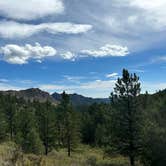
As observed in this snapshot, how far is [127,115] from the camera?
31797mm

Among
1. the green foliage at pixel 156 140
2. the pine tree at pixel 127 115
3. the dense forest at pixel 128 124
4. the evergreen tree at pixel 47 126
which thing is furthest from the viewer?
the evergreen tree at pixel 47 126

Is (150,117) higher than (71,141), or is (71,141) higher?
(150,117)

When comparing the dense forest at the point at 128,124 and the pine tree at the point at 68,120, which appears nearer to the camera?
the dense forest at the point at 128,124

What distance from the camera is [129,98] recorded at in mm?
31781

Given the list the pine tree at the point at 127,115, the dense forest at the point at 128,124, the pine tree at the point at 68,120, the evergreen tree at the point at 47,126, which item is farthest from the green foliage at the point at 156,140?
the evergreen tree at the point at 47,126

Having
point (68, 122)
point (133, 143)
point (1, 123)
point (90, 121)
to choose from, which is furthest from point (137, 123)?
point (90, 121)

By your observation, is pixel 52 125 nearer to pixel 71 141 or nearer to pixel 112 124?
pixel 71 141

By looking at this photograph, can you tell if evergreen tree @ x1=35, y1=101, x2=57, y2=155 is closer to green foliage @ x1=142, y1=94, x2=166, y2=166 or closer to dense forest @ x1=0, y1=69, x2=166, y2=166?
dense forest @ x1=0, y1=69, x2=166, y2=166

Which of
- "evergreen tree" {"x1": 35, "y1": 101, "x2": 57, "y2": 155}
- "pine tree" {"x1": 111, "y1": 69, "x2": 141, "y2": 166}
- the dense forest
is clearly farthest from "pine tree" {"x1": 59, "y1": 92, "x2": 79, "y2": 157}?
"pine tree" {"x1": 111, "y1": 69, "x2": 141, "y2": 166}

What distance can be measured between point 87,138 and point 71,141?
18.3 m

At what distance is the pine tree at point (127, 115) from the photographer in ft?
103

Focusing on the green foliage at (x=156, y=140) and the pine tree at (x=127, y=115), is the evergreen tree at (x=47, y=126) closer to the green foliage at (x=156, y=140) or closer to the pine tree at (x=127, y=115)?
the pine tree at (x=127, y=115)

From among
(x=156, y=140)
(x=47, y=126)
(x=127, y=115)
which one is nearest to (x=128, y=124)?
(x=127, y=115)

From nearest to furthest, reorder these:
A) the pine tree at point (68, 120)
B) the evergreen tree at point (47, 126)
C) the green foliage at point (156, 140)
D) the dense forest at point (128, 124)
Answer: the green foliage at point (156, 140) → the dense forest at point (128, 124) → the pine tree at point (68, 120) → the evergreen tree at point (47, 126)
